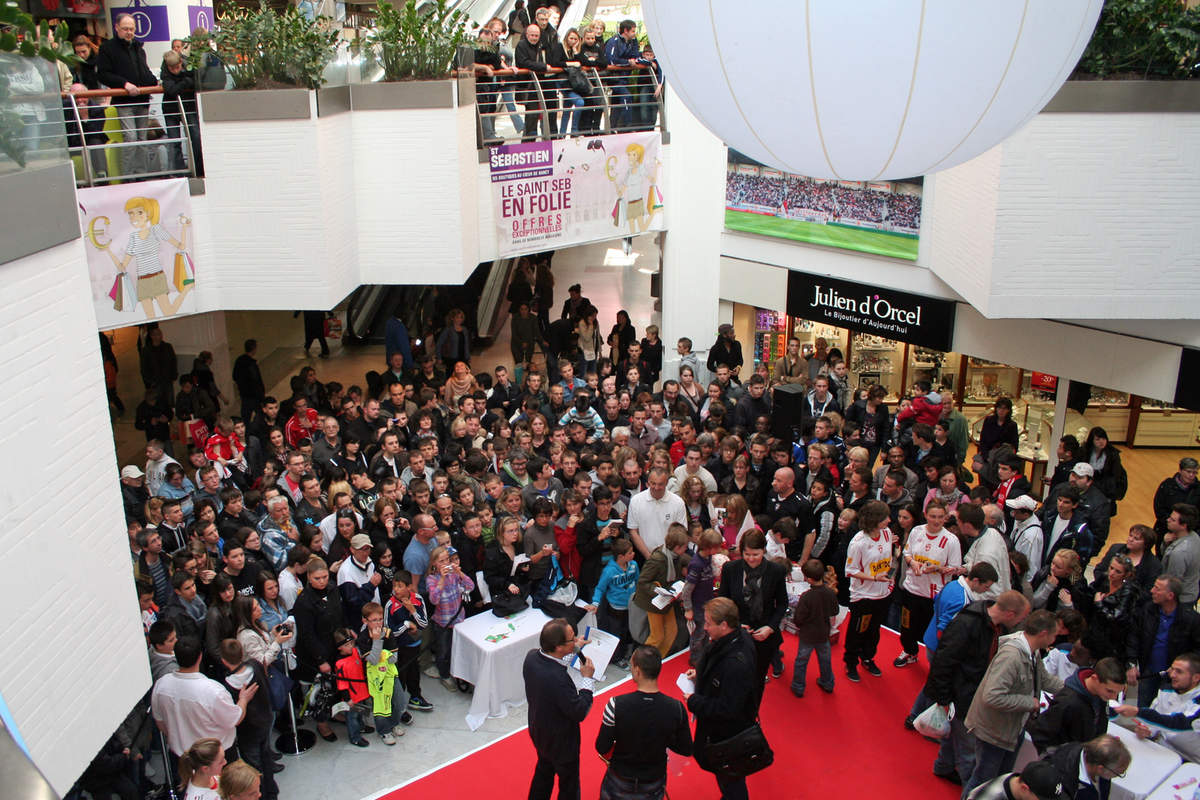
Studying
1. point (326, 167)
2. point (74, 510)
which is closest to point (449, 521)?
point (74, 510)

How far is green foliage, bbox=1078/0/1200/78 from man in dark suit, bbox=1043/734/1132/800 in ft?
21.3

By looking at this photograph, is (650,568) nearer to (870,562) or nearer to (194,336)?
(870,562)

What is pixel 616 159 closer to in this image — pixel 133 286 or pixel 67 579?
pixel 133 286

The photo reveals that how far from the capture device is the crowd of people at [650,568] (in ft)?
20.5

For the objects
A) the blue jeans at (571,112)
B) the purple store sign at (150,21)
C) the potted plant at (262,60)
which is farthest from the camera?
the purple store sign at (150,21)

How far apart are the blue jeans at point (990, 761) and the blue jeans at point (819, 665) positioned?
1527 mm

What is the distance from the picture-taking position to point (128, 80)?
10.0m

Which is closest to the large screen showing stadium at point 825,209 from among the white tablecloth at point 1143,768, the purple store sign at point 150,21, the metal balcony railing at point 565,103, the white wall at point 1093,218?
the metal balcony railing at point 565,103

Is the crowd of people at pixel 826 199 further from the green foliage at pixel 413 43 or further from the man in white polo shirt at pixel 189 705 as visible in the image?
the man in white polo shirt at pixel 189 705

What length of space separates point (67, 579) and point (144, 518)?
3.69 metres

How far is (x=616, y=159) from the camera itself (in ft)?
46.1

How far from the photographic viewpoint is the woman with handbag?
19.6ft

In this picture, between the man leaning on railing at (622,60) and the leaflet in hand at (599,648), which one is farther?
the man leaning on railing at (622,60)

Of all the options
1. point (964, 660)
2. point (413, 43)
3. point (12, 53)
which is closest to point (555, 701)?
point (964, 660)
